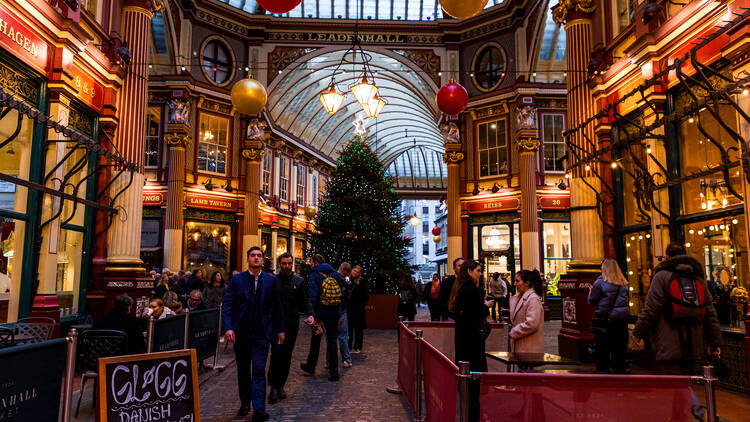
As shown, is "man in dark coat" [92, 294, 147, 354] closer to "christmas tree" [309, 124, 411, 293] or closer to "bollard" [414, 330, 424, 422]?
"bollard" [414, 330, 424, 422]

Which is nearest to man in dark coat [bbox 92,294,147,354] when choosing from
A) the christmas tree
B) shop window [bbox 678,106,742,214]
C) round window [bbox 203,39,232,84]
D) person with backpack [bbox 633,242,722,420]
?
person with backpack [bbox 633,242,722,420]

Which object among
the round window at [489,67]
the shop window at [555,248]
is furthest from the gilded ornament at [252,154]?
the shop window at [555,248]

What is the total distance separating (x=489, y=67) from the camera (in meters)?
20.8

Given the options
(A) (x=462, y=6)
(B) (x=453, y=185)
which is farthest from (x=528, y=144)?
(A) (x=462, y=6)

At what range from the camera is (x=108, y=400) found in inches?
140

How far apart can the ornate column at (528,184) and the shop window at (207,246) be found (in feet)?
36.5

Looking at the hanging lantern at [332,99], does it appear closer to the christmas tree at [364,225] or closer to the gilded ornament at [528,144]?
the christmas tree at [364,225]

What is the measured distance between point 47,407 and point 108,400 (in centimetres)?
35

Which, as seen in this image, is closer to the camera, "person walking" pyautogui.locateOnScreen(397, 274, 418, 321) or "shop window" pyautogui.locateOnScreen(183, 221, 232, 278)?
"person walking" pyautogui.locateOnScreen(397, 274, 418, 321)

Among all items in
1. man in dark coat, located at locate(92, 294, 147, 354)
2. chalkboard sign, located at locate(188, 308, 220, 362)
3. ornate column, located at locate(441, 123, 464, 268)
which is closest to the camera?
man in dark coat, located at locate(92, 294, 147, 354)

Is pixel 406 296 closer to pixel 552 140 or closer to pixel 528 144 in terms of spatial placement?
pixel 528 144

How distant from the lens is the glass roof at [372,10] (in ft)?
74.2

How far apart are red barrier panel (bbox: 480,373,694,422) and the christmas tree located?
42.3 feet

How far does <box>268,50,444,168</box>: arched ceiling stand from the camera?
23886 millimetres
